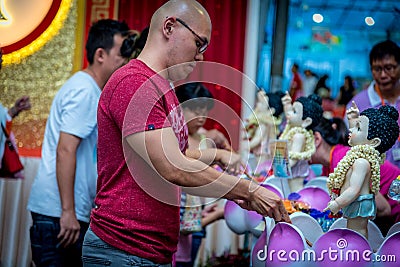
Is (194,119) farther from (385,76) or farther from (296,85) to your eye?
(296,85)

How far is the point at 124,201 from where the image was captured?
163 centimetres

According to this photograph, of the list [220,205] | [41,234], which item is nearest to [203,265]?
[220,205]

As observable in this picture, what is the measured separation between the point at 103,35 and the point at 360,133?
1.29m

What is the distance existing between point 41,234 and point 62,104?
0.55 meters

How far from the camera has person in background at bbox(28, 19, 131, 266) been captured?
2.47m

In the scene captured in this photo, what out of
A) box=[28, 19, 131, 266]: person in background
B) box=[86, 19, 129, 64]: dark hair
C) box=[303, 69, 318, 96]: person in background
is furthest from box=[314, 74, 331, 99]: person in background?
box=[28, 19, 131, 266]: person in background

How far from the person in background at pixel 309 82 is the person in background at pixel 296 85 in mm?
58

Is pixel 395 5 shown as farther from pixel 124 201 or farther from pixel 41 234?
pixel 124 201

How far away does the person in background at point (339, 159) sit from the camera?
7.66ft

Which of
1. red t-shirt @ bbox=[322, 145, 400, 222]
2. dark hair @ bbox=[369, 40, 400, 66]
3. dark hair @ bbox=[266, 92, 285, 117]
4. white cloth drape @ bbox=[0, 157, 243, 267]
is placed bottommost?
white cloth drape @ bbox=[0, 157, 243, 267]

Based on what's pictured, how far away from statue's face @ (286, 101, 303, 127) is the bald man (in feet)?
3.16

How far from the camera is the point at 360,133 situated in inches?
77.6

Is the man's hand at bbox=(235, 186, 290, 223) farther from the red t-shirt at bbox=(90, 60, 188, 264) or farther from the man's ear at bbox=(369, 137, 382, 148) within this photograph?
the man's ear at bbox=(369, 137, 382, 148)

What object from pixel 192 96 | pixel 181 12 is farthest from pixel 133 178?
pixel 192 96
